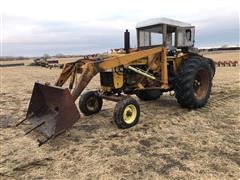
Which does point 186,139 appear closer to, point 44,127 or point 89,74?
point 89,74

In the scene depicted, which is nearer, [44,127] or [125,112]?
[44,127]

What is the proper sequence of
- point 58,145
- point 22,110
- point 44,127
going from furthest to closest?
point 22,110, point 44,127, point 58,145

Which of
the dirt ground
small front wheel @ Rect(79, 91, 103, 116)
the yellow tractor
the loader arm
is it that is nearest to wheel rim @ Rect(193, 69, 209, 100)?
the yellow tractor

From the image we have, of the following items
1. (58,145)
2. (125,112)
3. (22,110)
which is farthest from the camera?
(22,110)

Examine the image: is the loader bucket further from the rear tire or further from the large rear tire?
the rear tire

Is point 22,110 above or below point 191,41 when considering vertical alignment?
below

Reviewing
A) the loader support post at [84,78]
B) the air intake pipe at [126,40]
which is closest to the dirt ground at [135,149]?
the loader support post at [84,78]

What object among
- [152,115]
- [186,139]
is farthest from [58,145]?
[152,115]

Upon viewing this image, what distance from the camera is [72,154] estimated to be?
16.8 feet

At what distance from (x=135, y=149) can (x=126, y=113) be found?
1.32 m

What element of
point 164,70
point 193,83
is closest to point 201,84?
point 193,83

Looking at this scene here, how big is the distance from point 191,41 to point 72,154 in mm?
5193

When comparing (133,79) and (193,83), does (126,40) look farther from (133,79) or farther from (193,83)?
(193,83)

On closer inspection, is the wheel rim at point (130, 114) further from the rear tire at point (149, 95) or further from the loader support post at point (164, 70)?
the rear tire at point (149, 95)
